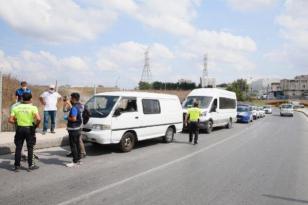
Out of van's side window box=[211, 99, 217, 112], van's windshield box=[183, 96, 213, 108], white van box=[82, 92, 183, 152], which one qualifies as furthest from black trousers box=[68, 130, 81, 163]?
van's side window box=[211, 99, 217, 112]

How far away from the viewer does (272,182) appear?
7.32 meters

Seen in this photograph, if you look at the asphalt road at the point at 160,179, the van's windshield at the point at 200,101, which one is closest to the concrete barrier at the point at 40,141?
the asphalt road at the point at 160,179

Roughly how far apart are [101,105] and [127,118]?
0.99 meters

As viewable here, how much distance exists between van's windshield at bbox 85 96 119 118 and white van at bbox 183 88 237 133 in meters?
7.55

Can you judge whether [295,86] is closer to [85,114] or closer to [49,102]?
[49,102]

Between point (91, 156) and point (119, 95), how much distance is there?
2283 millimetres

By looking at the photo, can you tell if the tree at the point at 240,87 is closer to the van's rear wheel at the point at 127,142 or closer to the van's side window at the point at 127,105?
the van's side window at the point at 127,105

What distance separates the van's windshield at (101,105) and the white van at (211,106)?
7.55 metres

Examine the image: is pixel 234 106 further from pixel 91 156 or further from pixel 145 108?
pixel 91 156

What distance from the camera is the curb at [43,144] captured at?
377 inches

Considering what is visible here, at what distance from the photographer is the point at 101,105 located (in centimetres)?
1083

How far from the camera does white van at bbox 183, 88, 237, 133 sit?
1820cm

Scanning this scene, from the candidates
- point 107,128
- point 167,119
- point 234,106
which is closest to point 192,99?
point 234,106

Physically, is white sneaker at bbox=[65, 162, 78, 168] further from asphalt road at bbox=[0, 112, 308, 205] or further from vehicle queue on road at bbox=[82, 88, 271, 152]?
vehicle queue on road at bbox=[82, 88, 271, 152]
